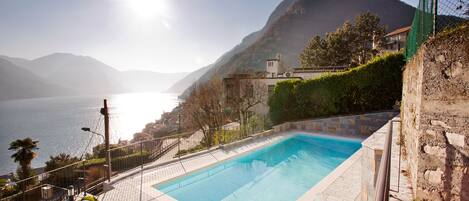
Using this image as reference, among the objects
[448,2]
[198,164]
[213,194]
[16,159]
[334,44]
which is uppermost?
[334,44]

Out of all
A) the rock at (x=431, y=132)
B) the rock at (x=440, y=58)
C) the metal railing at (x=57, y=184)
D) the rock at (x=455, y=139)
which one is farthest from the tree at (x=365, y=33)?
the metal railing at (x=57, y=184)

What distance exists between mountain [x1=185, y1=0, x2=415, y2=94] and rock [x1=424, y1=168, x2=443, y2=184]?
171ft

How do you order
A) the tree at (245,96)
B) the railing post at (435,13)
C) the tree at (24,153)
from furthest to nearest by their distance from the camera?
1. the tree at (245,96)
2. the tree at (24,153)
3. the railing post at (435,13)

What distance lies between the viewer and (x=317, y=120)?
12.8 meters

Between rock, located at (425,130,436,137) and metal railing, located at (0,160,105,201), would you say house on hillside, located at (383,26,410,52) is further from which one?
metal railing, located at (0,160,105,201)

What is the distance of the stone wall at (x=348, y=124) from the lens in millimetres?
10984

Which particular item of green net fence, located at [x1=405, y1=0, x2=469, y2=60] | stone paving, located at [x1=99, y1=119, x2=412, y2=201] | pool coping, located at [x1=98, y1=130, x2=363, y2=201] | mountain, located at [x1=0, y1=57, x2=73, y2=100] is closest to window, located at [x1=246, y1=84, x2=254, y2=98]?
pool coping, located at [x1=98, y1=130, x2=363, y2=201]

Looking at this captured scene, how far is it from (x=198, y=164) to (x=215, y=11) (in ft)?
58.8

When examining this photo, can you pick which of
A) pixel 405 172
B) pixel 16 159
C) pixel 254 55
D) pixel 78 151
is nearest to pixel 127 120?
pixel 78 151

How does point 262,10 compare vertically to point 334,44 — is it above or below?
above

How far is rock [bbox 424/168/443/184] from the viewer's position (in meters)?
2.51

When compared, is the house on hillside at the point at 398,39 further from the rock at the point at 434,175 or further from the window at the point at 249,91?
the rock at the point at 434,175

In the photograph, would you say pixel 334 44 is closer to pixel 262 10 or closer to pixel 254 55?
pixel 262 10

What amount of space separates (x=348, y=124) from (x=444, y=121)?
33.0 ft
